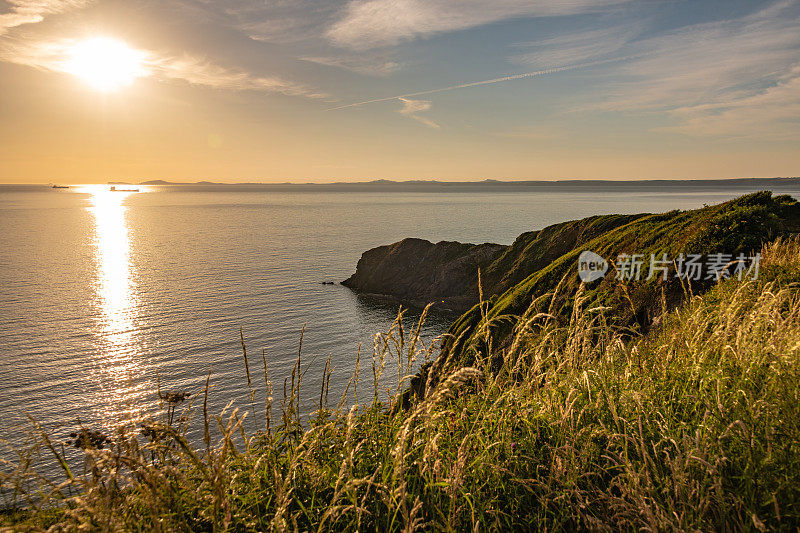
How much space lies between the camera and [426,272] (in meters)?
68.0

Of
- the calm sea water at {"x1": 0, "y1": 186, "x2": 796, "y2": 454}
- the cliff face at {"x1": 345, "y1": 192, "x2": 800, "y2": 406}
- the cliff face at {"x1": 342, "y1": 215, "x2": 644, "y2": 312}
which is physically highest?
the cliff face at {"x1": 345, "y1": 192, "x2": 800, "y2": 406}

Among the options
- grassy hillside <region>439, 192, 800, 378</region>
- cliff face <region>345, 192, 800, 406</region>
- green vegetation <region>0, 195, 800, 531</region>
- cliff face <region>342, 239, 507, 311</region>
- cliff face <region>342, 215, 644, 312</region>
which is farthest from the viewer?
cliff face <region>342, 239, 507, 311</region>

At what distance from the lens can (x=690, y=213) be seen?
2102 centimetres

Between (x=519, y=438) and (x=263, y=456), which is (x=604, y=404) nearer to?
(x=519, y=438)

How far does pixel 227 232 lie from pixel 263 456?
14890 centimetres

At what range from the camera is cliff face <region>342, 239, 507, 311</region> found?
6319cm

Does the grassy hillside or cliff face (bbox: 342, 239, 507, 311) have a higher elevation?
the grassy hillside

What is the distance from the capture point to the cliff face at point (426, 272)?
2488 inches

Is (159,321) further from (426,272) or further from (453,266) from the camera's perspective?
(453,266)

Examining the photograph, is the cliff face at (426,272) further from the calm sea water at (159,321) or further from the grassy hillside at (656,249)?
the grassy hillside at (656,249)

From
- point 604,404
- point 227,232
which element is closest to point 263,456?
point 604,404

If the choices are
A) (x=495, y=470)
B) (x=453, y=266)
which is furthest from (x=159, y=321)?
(x=495, y=470)

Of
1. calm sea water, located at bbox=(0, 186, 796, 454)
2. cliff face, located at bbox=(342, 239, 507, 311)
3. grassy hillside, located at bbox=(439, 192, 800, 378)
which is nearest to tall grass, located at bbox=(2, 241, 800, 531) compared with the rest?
calm sea water, located at bbox=(0, 186, 796, 454)

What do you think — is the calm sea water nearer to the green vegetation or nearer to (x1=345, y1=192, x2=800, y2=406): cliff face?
the green vegetation
